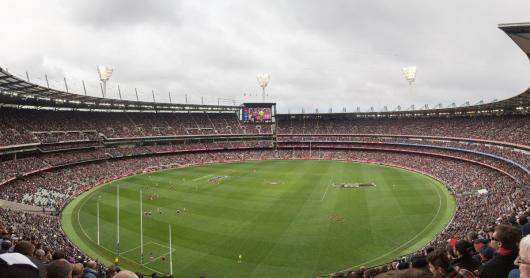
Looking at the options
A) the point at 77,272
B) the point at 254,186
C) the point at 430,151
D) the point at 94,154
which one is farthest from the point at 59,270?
the point at 430,151

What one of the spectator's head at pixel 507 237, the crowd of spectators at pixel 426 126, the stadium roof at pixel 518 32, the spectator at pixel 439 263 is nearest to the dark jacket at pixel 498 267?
the spectator's head at pixel 507 237

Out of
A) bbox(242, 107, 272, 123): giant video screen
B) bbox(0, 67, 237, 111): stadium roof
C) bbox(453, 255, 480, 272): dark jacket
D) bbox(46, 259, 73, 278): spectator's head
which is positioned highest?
bbox(0, 67, 237, 111): stadium roof

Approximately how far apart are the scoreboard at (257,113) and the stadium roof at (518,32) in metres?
90.5

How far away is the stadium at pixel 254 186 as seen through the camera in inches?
1075

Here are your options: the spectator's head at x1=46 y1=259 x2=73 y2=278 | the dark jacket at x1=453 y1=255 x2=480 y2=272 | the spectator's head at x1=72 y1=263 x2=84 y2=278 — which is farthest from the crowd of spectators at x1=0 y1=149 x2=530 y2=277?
the spectator's head at x1=72 y1=263 x2=84 y2=278

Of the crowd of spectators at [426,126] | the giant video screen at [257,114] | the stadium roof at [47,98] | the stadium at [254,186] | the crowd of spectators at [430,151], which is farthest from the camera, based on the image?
the giant video screen at [257,114]

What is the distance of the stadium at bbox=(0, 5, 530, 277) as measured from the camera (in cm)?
2730

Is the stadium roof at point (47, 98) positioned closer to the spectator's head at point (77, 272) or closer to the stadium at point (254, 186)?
the stadium at point (254, 186)

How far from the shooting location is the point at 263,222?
125 feet

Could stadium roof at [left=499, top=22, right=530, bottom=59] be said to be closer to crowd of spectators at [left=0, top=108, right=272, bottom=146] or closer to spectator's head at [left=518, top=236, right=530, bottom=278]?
spectator's head at [left=518, top=236, right=530, bottom=278]

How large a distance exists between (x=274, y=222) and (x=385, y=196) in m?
19.7

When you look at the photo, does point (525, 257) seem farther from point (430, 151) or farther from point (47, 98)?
point (430, 151)

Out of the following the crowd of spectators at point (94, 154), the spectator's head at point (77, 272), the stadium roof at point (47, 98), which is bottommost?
the crowd of spectators at point (94, 154)

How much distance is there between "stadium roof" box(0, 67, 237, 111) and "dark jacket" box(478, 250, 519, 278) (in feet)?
150
